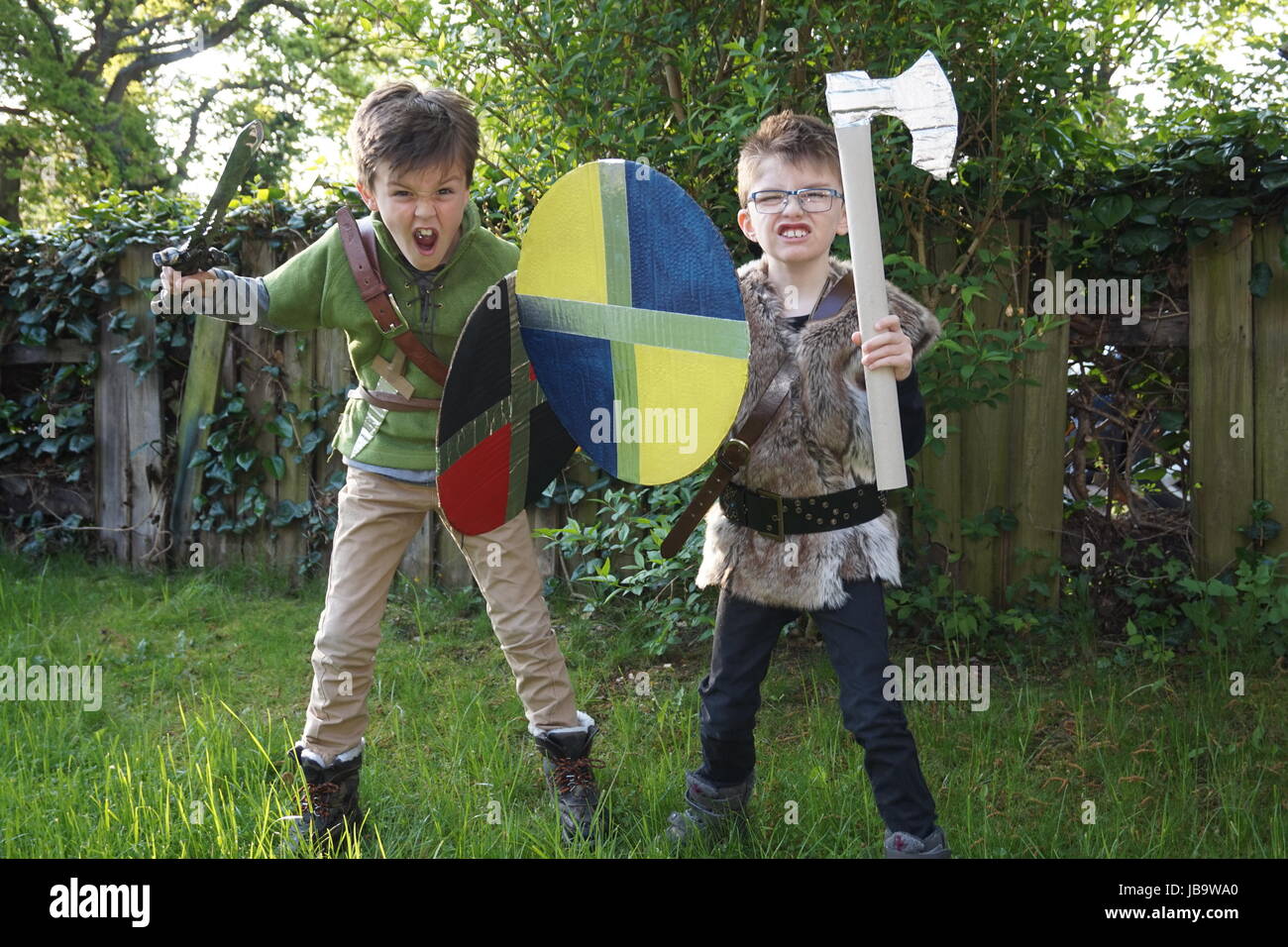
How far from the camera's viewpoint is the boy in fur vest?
189cm

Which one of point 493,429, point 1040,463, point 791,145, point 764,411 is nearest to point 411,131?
point 493,429

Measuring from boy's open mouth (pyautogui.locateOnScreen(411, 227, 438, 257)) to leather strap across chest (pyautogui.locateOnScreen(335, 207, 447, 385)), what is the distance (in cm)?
10

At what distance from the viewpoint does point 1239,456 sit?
10.7 feet

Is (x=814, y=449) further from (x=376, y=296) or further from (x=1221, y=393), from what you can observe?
(x=1221, y=393)

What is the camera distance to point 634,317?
75.1 inches

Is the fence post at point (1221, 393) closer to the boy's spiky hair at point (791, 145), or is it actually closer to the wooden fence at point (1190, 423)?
the wooden fence at point (1190, 423)

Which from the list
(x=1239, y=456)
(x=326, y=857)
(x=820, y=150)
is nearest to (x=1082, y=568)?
(x=1239, y=456)

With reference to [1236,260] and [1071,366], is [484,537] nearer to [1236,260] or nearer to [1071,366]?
[1071,366]

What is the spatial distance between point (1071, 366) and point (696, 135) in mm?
1629

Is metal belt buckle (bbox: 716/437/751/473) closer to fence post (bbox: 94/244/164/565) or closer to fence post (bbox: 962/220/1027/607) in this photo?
fence post (bbox: 962/220/1027/607)

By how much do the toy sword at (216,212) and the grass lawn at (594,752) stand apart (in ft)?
3.68

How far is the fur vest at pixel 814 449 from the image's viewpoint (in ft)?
6.40

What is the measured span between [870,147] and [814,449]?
558 mm

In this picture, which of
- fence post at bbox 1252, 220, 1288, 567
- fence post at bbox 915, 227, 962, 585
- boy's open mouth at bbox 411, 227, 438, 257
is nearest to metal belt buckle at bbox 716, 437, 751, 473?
boy's open mouth at bbox 411, 227, 438, 257
